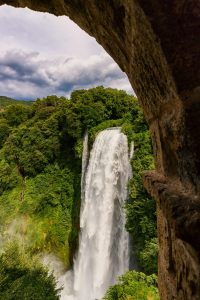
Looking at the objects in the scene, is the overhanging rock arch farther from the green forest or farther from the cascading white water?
the cascading white water

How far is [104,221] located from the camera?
17.6m

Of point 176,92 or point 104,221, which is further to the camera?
point 104,221

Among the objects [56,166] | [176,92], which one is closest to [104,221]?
[56,166]

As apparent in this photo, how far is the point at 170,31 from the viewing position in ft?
4.92

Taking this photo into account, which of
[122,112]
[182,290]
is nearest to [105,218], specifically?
[122,112]

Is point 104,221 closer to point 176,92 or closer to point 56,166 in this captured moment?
point 56,166

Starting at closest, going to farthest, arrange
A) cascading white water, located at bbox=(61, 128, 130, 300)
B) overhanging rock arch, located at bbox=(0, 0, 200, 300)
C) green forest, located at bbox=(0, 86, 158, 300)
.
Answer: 1. overhanging rock arch, located at bbox=(0, 0, 200, 300)
2. cascading white water, located at bbox=(61, 128, 130, 300)
3. green forest, located at bbox=(0, 86, 158, 300)

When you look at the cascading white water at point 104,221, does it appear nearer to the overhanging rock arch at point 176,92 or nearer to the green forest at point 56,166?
the green forest at point 56,166

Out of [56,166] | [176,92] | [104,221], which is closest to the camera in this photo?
[176,92]

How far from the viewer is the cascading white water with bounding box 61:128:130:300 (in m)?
16.7

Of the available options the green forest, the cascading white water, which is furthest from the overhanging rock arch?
the cascading white water

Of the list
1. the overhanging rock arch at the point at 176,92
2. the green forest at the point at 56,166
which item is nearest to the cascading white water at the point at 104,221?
the green forest at the point at 56,166

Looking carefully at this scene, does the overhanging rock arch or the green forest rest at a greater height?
the green forest

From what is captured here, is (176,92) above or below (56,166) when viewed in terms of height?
below
